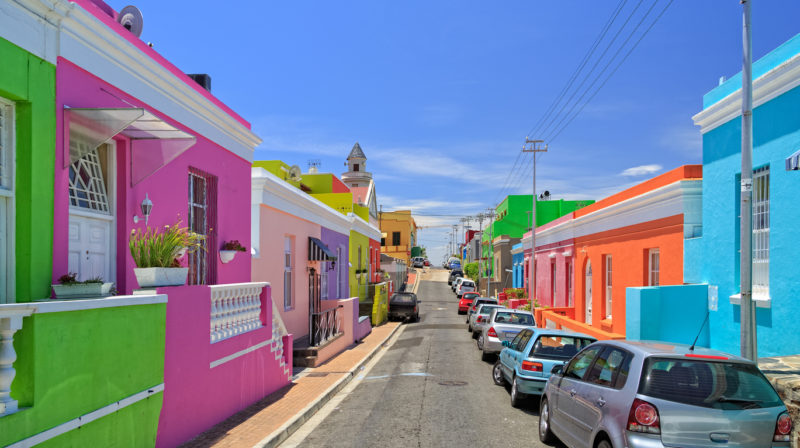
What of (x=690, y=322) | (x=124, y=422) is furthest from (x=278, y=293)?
(x=690, y=322)

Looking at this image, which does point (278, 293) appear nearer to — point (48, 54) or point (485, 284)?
point (48, 54)

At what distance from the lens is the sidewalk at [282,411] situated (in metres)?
7.62

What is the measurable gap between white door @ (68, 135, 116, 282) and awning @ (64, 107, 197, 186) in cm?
9

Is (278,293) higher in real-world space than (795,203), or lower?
lower

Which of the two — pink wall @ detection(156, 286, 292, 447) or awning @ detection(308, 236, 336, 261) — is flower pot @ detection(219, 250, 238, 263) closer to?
pink wall @ detection(156, 286, 292, 447)

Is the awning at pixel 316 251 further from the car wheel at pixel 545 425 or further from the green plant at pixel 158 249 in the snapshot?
the car wheel at pixel 545 425

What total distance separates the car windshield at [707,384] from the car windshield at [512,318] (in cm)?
1116

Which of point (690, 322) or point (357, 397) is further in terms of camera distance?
point (690, 322)

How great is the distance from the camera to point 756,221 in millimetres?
10539

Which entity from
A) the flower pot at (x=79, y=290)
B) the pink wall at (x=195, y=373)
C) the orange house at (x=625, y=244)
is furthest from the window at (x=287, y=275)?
the flower pot at (x=79, y=290)

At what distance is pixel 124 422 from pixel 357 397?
5.74 m

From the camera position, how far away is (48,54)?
19.6 ft

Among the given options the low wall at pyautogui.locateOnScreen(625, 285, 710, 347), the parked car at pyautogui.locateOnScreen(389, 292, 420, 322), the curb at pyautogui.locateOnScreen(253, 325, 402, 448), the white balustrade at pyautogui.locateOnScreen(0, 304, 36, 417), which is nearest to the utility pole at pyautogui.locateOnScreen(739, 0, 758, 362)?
the low wall at pyautogui.locateOnScreen(625, 285, 710, 347)

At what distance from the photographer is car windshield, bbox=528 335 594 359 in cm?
1030
